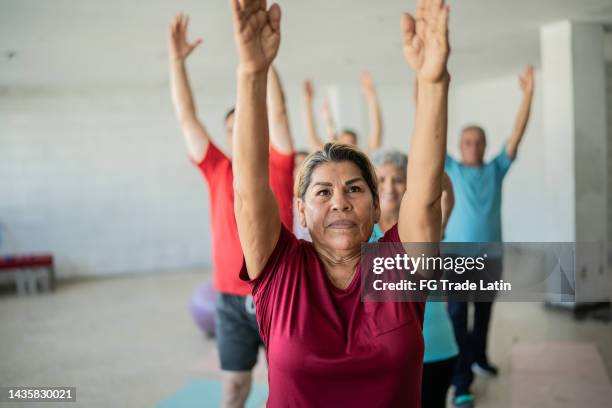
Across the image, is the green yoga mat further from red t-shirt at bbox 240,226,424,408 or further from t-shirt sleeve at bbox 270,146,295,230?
red t-shirt at bbox 240,226,424,408

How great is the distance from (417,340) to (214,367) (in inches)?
128

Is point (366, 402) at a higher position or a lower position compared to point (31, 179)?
lower

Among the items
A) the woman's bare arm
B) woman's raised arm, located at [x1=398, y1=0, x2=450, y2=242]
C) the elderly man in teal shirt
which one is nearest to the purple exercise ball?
the elderly man in teal shirt

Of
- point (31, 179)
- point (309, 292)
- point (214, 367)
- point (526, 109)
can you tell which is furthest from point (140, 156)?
point (309, 292)

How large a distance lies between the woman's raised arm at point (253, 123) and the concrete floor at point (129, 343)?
2.74m

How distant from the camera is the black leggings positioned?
203 cm

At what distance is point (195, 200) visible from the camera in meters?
8.84

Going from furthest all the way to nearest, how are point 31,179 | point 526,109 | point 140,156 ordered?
point 140,156 < point 31,179 < point 526,109

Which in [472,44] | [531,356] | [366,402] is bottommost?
[531,356]

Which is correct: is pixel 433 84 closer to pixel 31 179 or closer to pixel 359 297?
pixel 359 297

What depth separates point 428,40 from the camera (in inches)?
47.8

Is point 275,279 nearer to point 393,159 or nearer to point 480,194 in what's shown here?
point 393,159

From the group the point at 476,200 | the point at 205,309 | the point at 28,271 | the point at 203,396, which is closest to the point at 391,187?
the point at 476,200

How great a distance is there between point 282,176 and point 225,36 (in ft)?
10.4
